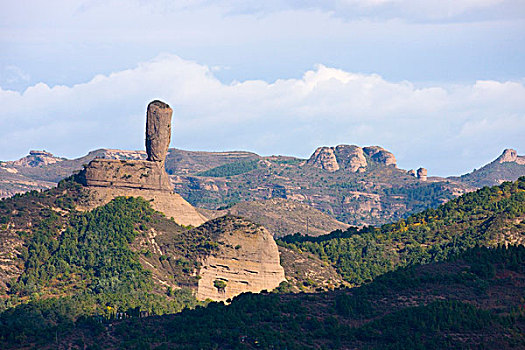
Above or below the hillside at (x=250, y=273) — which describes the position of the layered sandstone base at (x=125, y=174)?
above

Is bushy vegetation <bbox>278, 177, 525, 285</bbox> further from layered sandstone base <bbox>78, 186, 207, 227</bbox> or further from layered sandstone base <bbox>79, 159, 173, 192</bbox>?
layered sandstone base <bbox>79, 159, 173, 192</bbox>

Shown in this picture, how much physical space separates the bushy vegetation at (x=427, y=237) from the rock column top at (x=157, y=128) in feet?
83.9

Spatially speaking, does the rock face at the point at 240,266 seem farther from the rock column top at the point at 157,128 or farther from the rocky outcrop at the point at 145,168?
the rock column top at the point at 157,128

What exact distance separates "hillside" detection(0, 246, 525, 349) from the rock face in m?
23.9

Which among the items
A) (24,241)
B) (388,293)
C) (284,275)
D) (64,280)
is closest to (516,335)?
(388,293)

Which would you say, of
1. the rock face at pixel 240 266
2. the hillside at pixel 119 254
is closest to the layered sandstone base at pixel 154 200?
the hillside at pixel 119 254

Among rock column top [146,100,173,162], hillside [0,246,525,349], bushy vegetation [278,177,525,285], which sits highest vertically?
rock column top [146,100,173,162]

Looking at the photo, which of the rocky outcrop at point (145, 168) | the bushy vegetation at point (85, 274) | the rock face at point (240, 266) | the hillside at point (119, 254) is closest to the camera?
the bushy vegetation at point (85, 274)

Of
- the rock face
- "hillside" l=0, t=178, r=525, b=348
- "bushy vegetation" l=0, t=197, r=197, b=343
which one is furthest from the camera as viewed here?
the rock face

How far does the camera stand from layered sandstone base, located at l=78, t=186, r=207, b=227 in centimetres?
17011

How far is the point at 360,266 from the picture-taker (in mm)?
166875

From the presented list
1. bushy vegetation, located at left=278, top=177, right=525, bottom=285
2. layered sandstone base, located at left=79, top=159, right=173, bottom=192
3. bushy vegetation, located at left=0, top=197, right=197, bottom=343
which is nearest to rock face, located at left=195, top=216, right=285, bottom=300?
bushy vegetation, located at left=0, top=197, right=197, bottom=343

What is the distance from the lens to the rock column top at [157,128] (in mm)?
170125

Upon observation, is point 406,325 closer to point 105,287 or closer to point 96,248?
point 105,287
